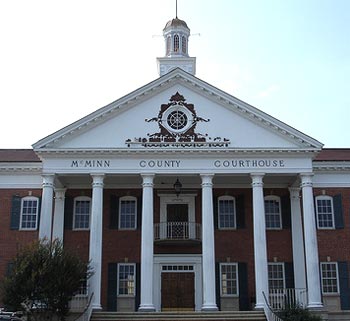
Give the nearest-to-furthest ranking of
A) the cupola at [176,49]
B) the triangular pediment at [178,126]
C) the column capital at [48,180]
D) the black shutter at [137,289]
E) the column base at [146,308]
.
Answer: the column base at [146,308] < the column capital at [48,180] < the triangular pediment at [178,126] < the black shutter at [137,289] < the cupola at [176,49]

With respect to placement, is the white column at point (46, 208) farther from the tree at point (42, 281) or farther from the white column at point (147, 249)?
the white column at point (147, 249)

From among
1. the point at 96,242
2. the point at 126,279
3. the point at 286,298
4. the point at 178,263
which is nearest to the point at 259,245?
the point at 286,298

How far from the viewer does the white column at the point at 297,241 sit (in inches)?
1222

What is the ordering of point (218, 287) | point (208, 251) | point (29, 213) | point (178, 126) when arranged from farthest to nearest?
point (29, 213)
point (218, 287)
point (178, 126)
point (208, 251)

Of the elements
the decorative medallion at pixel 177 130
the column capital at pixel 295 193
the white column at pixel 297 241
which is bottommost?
the white column at pixel 297 241

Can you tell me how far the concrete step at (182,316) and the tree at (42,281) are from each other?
2.23 metres

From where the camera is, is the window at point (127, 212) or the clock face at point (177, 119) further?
the window at point (127, 212)

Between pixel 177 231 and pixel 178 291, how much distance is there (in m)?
3.17

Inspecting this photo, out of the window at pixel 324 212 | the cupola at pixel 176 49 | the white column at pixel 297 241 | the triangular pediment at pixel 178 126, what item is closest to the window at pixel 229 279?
the white column at pixel 297 241

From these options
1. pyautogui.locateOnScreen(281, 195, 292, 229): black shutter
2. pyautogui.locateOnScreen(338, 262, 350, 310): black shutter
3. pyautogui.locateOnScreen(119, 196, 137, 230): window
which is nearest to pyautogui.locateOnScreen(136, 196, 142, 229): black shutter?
pyautogui.locateOnScreen(119, 196, 137, 230): window

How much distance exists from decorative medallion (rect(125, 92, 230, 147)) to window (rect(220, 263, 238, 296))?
6.87 metres

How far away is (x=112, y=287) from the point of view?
3111 cm

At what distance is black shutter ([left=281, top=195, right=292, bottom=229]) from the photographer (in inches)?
1264

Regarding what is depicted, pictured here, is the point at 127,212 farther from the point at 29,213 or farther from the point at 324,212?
the point at 324,212
